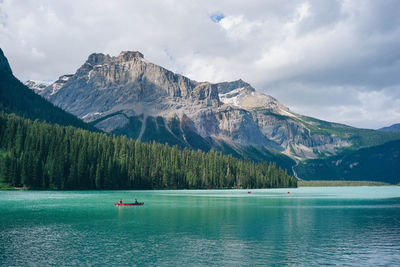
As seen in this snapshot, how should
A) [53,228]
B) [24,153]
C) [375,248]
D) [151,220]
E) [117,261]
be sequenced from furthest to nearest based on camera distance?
[24,153] < [151,220] < [53,228] < [375,248] < [117,261]

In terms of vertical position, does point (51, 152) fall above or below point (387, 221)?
above

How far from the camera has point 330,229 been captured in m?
58.7

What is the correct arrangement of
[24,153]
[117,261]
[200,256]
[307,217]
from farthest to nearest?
[24,153] → [307,217] → [200,256] → [117,261]

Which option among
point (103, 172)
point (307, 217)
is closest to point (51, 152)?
point (103, 172)

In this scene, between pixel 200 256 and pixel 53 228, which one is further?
pixel 53 228

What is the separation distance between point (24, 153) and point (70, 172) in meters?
23.2

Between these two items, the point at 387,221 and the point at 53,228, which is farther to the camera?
the point at 387,221

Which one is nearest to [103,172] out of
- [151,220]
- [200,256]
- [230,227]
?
[151,220]

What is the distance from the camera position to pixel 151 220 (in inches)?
2687

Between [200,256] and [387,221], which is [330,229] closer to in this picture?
[387,221]

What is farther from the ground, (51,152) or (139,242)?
(51,152)

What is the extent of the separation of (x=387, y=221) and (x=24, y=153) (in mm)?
163504

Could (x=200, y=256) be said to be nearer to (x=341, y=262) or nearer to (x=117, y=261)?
(x=117, y=261)

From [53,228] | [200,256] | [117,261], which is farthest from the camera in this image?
[53,228]
